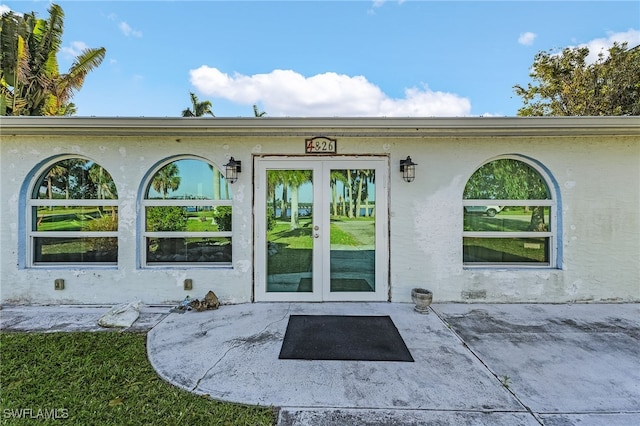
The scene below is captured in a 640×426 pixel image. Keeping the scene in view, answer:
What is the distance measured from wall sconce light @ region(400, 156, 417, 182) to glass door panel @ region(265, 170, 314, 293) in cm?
147

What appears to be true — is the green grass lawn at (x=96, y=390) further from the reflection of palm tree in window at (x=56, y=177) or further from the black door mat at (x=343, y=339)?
the reflection of palm tree in window at (x=56, y=177)

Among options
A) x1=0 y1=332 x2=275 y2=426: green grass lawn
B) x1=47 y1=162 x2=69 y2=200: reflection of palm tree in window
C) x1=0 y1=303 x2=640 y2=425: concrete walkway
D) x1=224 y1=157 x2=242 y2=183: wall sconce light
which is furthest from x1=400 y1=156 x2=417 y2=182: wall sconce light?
x1=47 y1=162 x2=69 y2=200: reflection of palm tree in window

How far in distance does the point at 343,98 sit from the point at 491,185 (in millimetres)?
13260

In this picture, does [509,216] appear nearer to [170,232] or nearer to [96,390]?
[170,232]

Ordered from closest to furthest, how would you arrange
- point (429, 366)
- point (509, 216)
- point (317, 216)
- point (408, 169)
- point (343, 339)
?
1. point (429, 366)
2. point (343, 339)
3. point (408, 169)
4. point (317, 216)
5. point (509, 216)

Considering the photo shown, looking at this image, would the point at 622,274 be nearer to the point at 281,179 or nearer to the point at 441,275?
the point at 441,275

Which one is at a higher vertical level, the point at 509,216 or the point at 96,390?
Answer: the point at 509,216

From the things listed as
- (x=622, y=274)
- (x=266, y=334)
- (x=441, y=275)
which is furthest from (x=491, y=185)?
(x=266, y=334)

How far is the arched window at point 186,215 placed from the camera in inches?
176

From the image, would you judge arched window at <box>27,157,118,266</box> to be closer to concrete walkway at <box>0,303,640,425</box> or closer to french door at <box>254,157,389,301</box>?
concrete walkway at <box>0,303,640,425</box>

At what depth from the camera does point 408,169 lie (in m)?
4.26

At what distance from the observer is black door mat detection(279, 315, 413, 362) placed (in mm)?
2914

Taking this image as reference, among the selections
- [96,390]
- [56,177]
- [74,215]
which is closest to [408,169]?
[96,390]

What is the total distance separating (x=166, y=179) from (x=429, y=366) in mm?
4529
